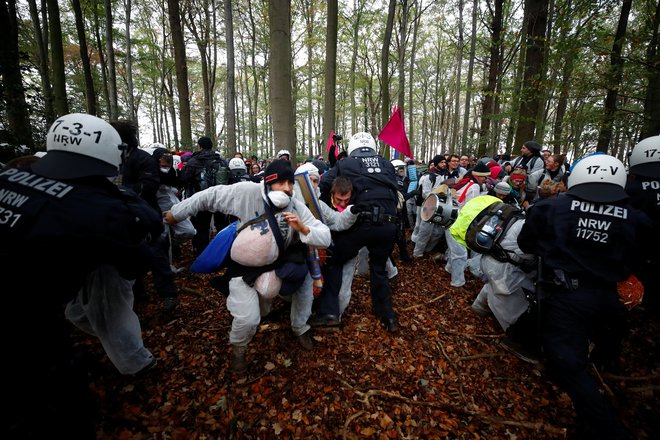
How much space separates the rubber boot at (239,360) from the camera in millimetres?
2817

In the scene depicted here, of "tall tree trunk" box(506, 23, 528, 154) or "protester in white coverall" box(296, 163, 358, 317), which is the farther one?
"tall tree trunk" box(506, 23, 528, 154)

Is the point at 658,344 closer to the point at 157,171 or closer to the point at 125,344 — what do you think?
the point at 125,344

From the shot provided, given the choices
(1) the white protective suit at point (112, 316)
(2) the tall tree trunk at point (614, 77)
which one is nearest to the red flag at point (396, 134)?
(2) the tall tree trunk at point (614, 77)

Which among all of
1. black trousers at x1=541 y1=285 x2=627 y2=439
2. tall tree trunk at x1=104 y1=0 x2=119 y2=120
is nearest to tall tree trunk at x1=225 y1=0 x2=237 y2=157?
tall tree trunk at x1=104 y1=0 x2=119 y2=120

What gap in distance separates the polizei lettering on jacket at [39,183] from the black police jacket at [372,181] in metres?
2.87

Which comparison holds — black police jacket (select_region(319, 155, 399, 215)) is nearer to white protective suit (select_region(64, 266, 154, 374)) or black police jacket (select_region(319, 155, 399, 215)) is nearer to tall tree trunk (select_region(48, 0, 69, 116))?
white protective suit (select_region(64, 266, 154, 374))

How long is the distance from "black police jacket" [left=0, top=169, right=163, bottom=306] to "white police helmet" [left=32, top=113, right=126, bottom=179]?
2.4 inches

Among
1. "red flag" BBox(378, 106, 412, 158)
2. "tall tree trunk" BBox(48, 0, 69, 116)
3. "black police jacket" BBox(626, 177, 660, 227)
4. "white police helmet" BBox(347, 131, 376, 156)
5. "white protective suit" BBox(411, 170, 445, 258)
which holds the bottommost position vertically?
"white protective suit" BBox(411, 170, 445, 258)

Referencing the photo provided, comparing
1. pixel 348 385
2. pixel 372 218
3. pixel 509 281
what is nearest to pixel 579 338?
pixel 509 281

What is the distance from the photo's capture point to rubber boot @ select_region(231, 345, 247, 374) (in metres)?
2.82

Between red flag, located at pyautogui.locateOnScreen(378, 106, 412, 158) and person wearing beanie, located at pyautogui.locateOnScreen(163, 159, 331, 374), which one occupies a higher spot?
red flag, located at pyautogui.locateOnScreen(378, 106, 412, 158)

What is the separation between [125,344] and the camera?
2529mm

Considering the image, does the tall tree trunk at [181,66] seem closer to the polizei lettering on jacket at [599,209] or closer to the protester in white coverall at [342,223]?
the protester in white coverall at [342,223]

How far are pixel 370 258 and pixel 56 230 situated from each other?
3.11 meters
